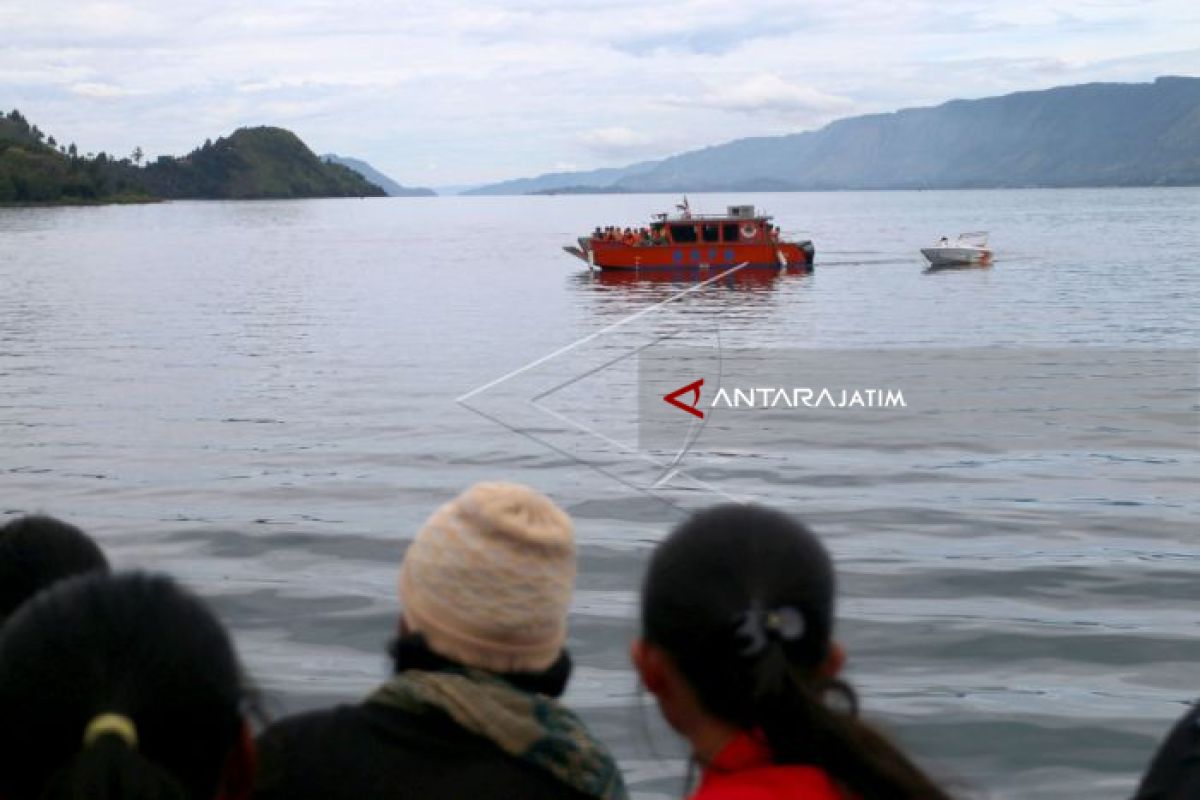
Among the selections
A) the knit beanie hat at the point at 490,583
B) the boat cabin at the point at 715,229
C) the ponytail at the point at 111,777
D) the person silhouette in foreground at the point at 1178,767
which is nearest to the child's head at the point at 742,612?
the knit beanie hat at the point at 490,583

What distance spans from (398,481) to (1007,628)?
7420 mm

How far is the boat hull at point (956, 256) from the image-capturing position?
188 feet

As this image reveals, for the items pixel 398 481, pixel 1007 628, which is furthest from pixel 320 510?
pixel 1007 628

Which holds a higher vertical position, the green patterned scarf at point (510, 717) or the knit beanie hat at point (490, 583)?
the knit beanie hat at point (490, 583)

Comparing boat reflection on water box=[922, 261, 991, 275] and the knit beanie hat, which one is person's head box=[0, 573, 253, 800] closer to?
the knit beanie hat

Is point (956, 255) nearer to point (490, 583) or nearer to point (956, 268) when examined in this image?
point (956, 268)

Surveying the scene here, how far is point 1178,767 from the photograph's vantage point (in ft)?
9.23

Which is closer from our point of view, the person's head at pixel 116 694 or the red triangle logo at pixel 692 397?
the person's head at pixel 116 694

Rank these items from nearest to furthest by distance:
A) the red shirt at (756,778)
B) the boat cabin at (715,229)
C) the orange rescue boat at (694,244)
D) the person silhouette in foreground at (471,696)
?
the red shirt at (756,778), the person silhouette in foreground at (471,696), the boat cabin at (715,229), the orange rescue boat at (694,244)

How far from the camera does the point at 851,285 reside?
51719 millimetres

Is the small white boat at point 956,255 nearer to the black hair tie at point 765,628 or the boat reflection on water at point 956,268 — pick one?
the boat reflection on water at point 956,268

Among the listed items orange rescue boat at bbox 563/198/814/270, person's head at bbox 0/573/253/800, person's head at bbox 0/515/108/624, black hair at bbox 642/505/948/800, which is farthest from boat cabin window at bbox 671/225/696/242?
person's head at bbox 0/573/253/800

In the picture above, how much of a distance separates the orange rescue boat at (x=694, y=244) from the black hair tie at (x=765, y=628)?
Result: 47080 mm

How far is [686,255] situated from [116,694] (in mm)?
49066
